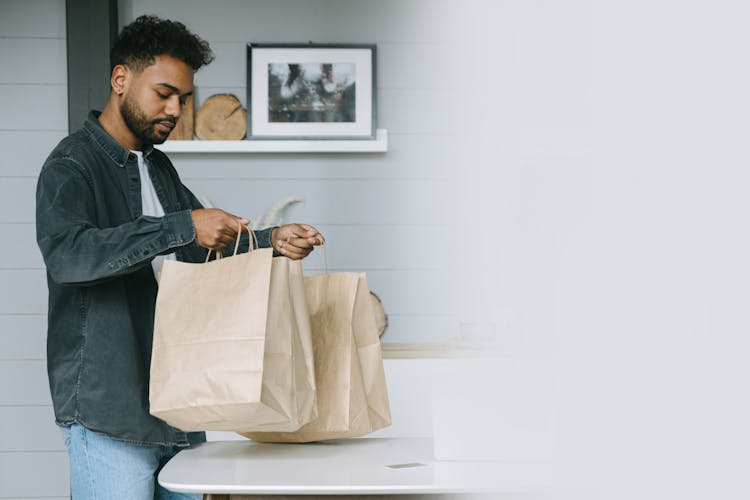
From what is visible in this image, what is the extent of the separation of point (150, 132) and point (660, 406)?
1.25 m

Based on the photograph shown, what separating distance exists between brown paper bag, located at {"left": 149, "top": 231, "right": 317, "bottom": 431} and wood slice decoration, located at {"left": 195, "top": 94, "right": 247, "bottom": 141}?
171 centimetres

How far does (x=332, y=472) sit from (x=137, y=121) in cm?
83

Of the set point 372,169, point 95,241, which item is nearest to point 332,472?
point 95,241

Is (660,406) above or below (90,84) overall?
below

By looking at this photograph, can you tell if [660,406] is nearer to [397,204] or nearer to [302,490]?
[302,490]

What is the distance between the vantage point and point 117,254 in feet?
4.60

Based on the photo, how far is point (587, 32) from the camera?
36.0 inches

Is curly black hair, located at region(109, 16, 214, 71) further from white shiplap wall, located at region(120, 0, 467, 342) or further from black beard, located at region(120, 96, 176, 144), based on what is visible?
white shiplap wall, located at region(120, 0, 467, 342)

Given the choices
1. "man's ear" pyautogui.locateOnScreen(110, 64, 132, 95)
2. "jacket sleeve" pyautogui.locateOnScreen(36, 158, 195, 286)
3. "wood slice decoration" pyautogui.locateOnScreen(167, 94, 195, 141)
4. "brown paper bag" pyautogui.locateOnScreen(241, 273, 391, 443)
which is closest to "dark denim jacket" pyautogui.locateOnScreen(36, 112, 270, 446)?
"jacket sleeve" pyautogui.locateOnScreen(36, 158, 195, 286)

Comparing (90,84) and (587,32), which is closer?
(587,32)

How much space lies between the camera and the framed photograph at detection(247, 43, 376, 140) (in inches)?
119

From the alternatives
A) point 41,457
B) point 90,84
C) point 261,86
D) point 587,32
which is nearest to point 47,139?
point 90,84

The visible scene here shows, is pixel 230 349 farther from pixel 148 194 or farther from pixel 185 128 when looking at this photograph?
pixel 185 128

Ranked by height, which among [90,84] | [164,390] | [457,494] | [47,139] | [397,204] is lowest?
[457,494]
